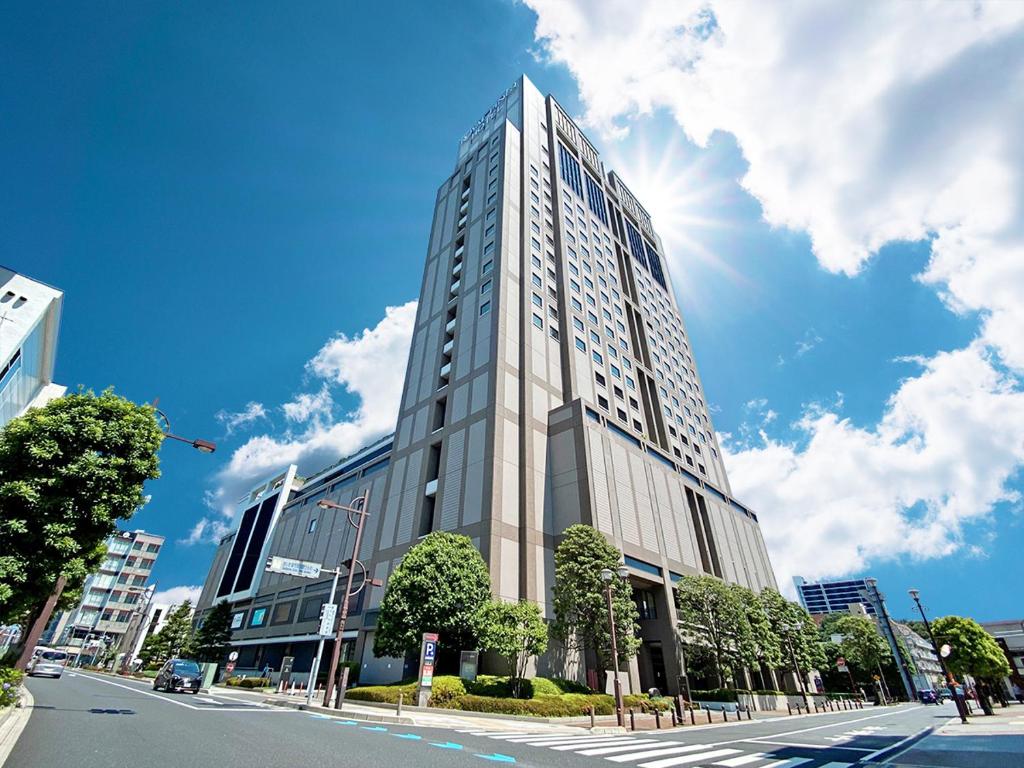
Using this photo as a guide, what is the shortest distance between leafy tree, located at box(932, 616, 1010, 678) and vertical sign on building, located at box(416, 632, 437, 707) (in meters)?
53.7

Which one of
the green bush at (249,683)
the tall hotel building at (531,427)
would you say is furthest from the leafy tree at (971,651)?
the green bush at (249,683)

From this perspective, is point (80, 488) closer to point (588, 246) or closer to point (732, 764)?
point (732, 764)

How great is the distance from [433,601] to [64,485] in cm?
1598

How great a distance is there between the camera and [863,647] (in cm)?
5853

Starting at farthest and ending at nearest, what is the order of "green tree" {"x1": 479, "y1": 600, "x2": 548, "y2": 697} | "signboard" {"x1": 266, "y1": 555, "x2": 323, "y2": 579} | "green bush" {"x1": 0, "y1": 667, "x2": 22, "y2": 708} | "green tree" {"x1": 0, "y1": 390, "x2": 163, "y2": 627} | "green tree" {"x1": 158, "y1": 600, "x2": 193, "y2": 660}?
"green tree" {"x1": 158, "y1": 600, "x2": 193, "y2": 660}
"green tree" {"x1": 479, "y1": 600, "x2": 548, "y2": 697}
"signboard" {"x1": 266, "y1": 555, "x2": 323, "y2": 579}
"green tree" {"x1": 0, "y1": 390, "x2": 163, "y2": 627}
"green bush" {"x1": 0, "y1": 667, "x2": 22, "y2": 708}

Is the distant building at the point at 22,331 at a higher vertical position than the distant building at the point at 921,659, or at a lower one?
higher

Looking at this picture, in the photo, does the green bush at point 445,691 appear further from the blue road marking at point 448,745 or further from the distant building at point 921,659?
the distant building at point 921,659

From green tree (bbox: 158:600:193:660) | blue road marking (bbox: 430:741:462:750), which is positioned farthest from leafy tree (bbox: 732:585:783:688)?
green tree (bbox: 158:600:193:660)

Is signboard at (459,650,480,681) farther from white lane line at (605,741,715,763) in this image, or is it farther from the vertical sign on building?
white lane line at (605,741,715,763)

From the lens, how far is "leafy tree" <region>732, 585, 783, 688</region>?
3294 centimetres

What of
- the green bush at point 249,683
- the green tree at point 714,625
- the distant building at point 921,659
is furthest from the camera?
the distant building at point 921,659

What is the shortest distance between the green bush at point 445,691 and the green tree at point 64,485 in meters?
14.7

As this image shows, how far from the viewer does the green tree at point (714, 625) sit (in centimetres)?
3244

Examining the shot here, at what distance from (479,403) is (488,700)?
771 inches
